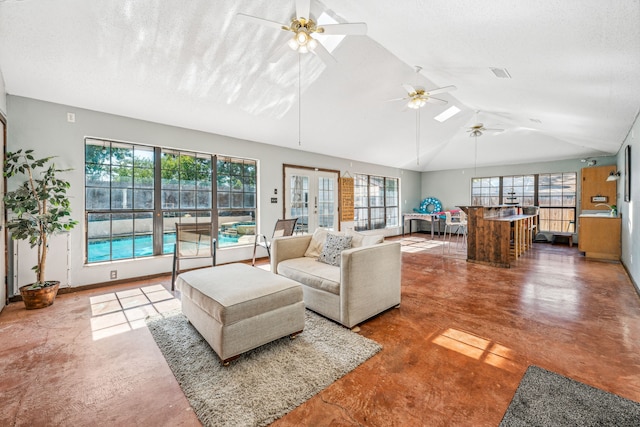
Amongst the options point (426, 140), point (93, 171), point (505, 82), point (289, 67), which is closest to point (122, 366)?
point (93, 171)

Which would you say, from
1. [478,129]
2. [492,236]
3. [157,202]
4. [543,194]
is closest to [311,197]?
[157,202]

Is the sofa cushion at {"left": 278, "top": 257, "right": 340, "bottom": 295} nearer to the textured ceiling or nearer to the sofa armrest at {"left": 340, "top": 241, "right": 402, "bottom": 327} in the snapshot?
the sofa armrest at {"left": 340, "top": 241, "right": 402, "bottom": 327}

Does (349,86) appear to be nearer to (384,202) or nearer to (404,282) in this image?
(404,282)

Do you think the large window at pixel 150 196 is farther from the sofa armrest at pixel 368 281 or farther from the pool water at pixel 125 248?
the sofa armrest at pixel 368 281

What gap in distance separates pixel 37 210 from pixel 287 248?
2899 millimetres

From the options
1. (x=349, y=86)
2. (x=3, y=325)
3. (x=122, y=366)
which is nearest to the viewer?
(x=122, y=366)

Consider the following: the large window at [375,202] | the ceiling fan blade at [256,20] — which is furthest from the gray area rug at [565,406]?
the large window at [375,202]

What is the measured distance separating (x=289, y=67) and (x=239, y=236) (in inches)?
123

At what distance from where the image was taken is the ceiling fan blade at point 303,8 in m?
2.37

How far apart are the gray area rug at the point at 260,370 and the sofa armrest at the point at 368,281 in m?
0.24

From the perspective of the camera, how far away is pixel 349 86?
4301 mm

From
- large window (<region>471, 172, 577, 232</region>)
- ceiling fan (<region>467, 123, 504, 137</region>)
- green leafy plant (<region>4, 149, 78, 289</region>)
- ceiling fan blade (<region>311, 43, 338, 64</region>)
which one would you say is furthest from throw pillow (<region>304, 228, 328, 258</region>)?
large window (<region>471, 172, 577, 232</region>)

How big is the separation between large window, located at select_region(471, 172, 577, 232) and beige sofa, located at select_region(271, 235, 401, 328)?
7.44 metres

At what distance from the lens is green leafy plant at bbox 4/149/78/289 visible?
3.04m
